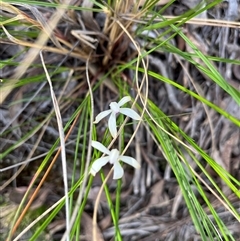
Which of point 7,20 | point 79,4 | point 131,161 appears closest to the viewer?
point 131,161

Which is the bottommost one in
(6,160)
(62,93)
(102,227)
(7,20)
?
(102,227)

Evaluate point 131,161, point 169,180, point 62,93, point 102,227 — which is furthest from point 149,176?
point 131,161

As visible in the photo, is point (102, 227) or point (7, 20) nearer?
point (7, 20)

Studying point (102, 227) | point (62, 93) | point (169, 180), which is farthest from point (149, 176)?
point (62, 93)

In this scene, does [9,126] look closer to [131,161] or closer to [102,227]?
[102,227]

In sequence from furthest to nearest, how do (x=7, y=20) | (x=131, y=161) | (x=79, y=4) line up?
(x=79, y=4) < (x=7, y=20) < (x=131, y=161)

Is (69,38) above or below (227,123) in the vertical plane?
above

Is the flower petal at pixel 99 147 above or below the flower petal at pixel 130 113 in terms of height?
below

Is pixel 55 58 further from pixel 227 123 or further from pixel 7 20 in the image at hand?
pixel 227 123

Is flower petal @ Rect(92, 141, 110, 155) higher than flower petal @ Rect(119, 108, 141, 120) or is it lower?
→ lower
